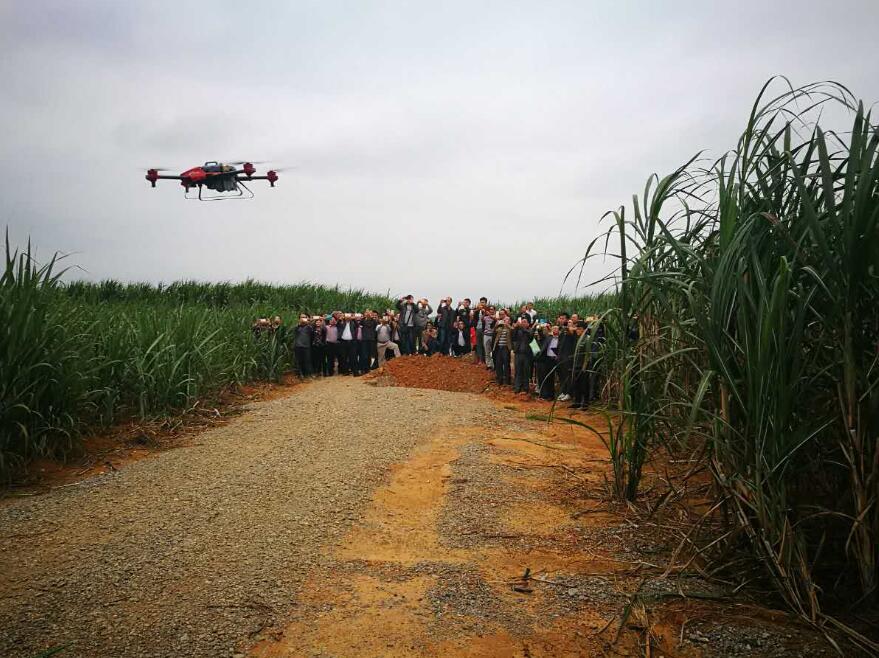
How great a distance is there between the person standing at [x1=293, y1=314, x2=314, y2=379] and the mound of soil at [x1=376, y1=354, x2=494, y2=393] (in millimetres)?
2067

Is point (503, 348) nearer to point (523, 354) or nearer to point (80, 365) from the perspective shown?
point (523, 354)

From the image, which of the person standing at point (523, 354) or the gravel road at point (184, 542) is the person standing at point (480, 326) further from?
the gravel road at point (184, 542)

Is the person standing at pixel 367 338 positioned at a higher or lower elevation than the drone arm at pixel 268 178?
lower

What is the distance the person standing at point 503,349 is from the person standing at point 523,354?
56cm

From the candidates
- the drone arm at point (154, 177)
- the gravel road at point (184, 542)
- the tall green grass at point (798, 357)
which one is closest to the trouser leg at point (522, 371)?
the gravel road at point (184, 542)

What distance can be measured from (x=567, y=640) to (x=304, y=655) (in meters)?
1.45

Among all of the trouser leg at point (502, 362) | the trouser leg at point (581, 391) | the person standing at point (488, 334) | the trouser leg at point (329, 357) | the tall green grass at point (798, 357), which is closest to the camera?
the tall green grass at point (798, 357)

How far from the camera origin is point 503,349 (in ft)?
47.1

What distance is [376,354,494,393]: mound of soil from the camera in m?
14.7

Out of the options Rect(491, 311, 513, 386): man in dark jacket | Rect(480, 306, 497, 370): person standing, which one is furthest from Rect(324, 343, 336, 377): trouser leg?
Rect(491, 311, 513, 386): man in dark jacket

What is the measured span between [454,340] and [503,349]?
4512 mm

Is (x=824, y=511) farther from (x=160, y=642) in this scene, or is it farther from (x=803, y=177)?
(x=160, y=642)

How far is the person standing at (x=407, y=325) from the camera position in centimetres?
1881

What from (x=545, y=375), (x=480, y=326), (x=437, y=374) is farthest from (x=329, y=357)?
(x=545, y=375)
